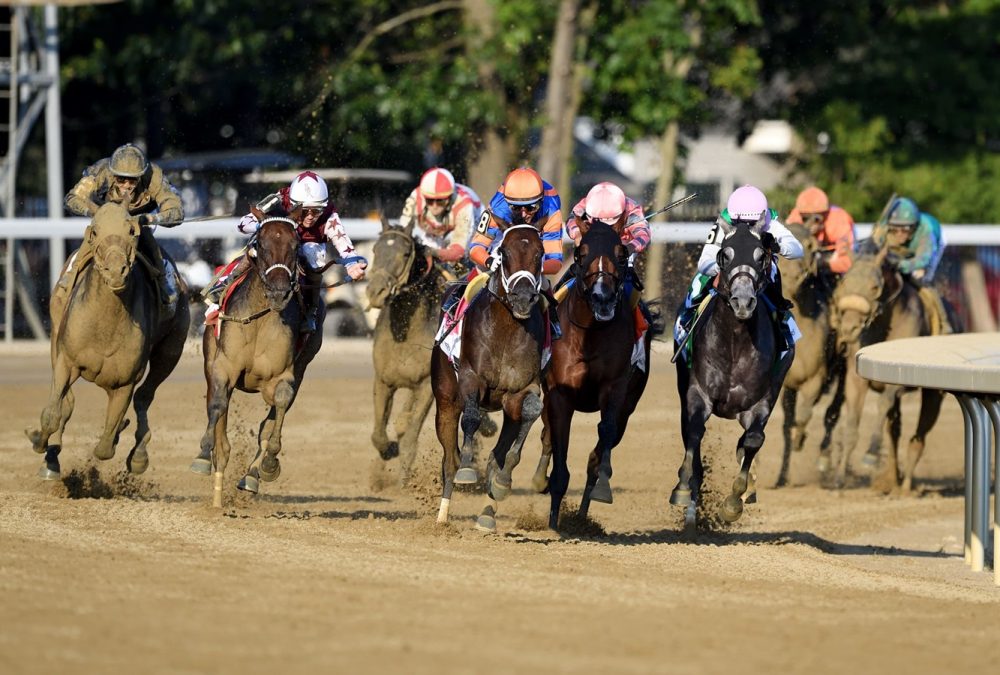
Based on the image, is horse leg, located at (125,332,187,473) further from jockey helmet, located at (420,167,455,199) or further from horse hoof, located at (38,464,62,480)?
A: jockey helmet, located at (420,167,455,199)

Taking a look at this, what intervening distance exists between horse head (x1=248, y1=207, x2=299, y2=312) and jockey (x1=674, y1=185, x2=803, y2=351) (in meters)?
2.28

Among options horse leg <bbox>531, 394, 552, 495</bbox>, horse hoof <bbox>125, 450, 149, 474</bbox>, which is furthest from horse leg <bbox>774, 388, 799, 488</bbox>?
horse hoof <bbox>125, 450, 149, 474</bbox>

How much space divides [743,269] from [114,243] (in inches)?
136

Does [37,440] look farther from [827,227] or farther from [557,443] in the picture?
[827,227]

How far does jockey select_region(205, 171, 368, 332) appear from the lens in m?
10.2

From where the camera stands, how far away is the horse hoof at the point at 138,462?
10.8 meters

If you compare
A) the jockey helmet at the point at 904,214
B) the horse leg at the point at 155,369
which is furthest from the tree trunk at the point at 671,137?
the horse leg at the point at 155,369

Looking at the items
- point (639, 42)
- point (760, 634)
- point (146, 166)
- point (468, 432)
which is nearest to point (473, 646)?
point (760, 634)

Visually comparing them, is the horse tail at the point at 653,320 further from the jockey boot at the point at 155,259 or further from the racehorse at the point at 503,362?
the jockey boot at the point at 155,259

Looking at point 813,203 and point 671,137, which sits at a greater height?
point 671,137

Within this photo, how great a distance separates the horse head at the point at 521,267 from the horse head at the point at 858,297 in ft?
16.9

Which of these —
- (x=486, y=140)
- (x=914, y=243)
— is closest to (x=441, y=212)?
(x=914, y=243)

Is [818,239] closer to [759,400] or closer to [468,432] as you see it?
[759,400]

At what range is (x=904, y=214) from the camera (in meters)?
14.3
